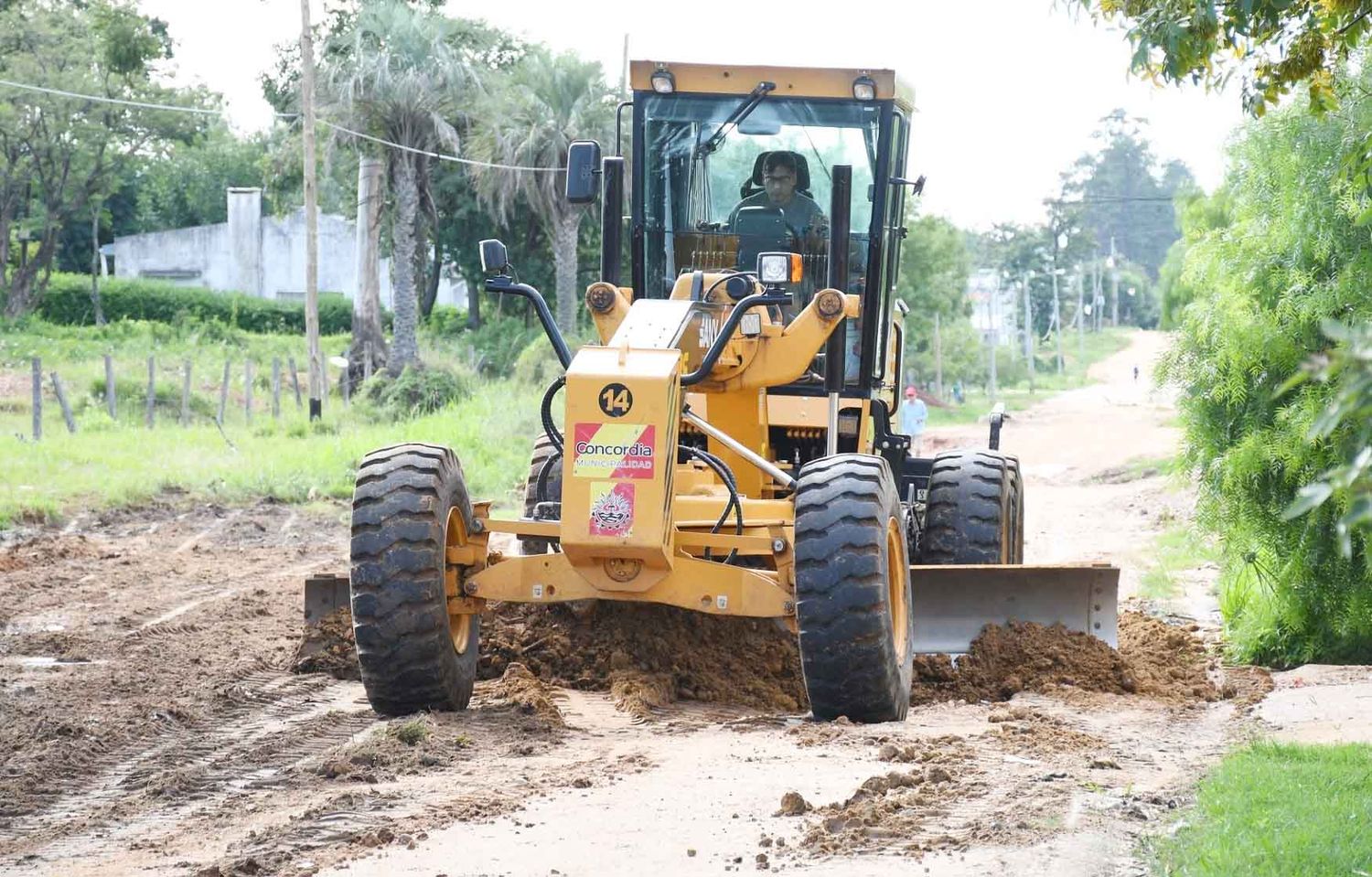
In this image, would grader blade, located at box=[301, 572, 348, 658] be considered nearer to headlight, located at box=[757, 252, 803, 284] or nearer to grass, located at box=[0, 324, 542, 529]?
headlight, located at box=[757, 252, 803, 284]

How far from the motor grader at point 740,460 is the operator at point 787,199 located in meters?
0.01

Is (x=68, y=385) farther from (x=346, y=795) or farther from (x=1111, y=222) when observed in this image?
(x=1111, y=222)

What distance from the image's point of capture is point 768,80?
9.98 metres

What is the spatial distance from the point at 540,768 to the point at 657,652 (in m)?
2.27

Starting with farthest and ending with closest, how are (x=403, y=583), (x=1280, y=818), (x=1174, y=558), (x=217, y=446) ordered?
(x=217, y=446)
(x=1174, y=558)
(x=403, y=583)
(x=1280, y=818)

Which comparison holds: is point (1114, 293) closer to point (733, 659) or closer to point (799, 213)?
point (799, 213)

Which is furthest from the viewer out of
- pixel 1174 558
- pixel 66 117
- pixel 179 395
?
pixel 66 117

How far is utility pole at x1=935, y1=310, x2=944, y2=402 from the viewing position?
54.6 metres

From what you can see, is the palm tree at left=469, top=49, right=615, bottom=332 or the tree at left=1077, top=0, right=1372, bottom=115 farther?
the palm tree at left=469, top=49, right=615, bottom=332

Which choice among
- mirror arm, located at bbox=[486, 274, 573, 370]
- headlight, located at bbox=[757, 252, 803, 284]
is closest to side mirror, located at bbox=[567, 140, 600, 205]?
mirror arm, located at bbox=[486, 274, 573, 370]

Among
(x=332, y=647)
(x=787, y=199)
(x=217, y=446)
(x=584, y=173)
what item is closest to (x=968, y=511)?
(x=787, y=199)

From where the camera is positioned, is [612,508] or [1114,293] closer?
[612,508]

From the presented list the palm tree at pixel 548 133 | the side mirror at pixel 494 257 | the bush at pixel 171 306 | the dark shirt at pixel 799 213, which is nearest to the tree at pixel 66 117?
the bush at pixel 171 306

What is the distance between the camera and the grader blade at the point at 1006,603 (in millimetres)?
9375
